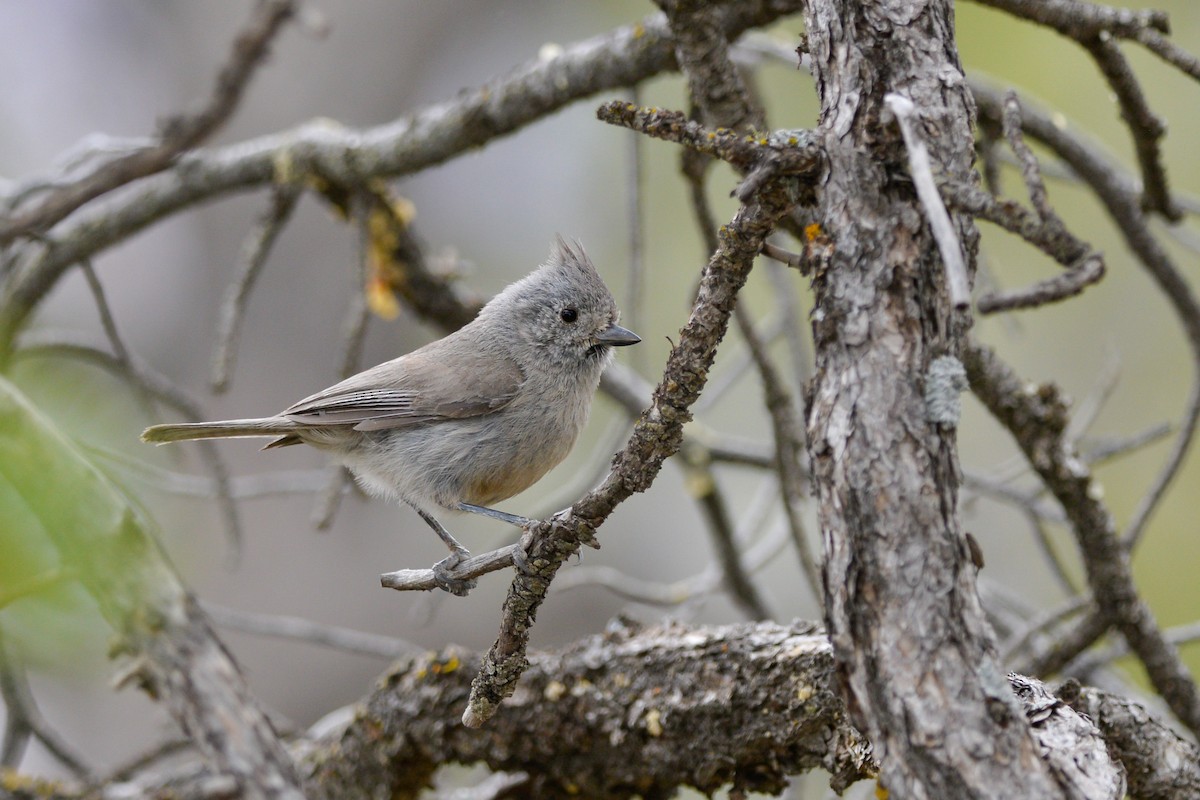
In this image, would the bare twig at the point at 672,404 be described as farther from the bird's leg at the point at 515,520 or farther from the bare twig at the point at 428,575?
the bare twig at the point at 428,575

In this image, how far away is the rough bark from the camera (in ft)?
4.35

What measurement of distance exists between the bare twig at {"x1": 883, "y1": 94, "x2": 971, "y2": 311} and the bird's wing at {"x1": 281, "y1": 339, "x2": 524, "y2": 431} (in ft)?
6.29

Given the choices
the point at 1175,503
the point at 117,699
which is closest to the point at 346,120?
the point at 117,699

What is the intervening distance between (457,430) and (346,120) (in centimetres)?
499

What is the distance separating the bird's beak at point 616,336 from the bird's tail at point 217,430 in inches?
37.5

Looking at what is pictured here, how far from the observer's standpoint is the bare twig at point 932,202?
118cm

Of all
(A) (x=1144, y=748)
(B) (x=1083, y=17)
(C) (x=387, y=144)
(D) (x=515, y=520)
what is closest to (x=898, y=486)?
(A) (x=1144, y=748)

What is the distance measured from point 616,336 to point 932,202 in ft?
6.42

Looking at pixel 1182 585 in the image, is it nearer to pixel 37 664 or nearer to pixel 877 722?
pixel 877 722

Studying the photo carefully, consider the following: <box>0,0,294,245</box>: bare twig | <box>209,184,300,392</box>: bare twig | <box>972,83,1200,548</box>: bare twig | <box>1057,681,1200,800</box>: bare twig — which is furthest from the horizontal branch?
<box>0,0,294,245</box>: bare twig

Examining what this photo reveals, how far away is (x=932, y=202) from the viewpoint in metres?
1.25

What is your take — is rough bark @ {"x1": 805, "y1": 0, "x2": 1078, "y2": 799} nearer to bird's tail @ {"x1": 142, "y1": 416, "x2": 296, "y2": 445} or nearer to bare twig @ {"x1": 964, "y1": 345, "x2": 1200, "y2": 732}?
bare twig @ {"x1": 964, "y1": 345, "x2": 1200, "y2": 732}

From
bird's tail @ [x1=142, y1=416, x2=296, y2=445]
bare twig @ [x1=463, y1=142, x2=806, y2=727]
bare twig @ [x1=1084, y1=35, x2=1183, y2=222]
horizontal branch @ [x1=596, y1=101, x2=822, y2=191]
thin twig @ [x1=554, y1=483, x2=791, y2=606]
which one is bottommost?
bare twig @ [x1=463, y1=142, x2=806, y2=727]

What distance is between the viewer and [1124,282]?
666 cm
